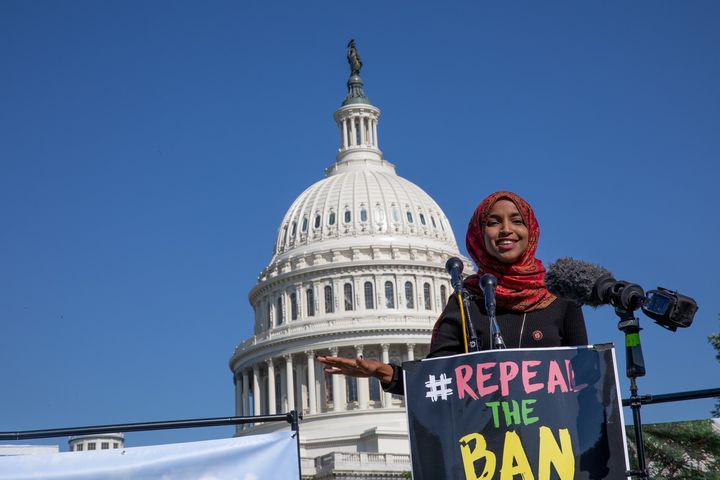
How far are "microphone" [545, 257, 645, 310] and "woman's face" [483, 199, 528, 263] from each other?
334 millimetres

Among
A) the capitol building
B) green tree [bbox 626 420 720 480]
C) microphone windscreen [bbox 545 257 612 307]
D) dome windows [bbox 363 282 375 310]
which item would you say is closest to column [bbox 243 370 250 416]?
the capitol building

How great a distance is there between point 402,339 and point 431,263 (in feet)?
24.9

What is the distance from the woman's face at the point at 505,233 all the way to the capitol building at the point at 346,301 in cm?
7604

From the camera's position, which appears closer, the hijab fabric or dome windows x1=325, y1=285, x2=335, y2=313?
the hijab fabric

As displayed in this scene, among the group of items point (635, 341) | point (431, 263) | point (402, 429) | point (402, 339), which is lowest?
point (635, 341)

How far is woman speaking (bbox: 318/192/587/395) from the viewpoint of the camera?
646 cm

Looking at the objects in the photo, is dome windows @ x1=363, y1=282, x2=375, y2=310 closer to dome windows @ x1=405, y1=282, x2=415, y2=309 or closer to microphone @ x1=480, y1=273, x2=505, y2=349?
dome windows @ x1=405, y1=282, x2=415, y2=309

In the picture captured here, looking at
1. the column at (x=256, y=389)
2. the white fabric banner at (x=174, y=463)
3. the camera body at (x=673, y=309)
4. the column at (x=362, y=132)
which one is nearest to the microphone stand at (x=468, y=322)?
the camera body at (x=673, y=309)

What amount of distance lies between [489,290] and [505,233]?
46 centimetres

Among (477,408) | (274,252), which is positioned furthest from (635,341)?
(274,252)

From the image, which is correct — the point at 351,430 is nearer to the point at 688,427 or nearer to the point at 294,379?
the point at 294,379

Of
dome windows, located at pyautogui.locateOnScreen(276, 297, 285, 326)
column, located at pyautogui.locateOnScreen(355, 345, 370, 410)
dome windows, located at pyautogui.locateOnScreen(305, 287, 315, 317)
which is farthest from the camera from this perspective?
dome windows, located at pyautogui.locateOnScreen(276, 297, 285, 326)

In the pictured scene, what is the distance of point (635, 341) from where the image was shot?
5891mm

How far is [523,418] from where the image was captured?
6.00 meters
